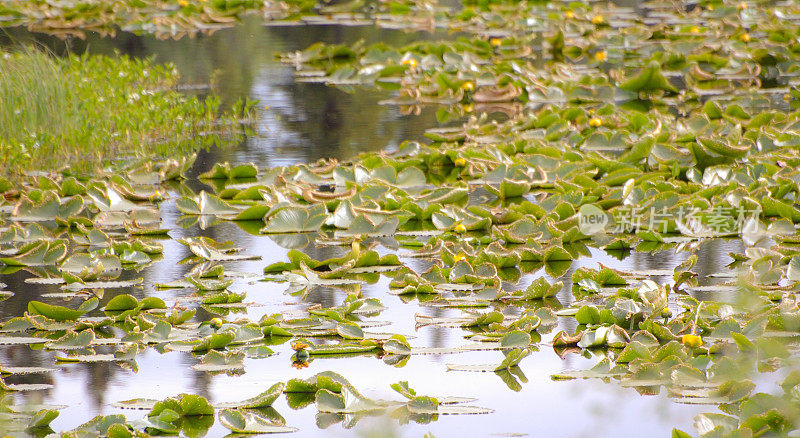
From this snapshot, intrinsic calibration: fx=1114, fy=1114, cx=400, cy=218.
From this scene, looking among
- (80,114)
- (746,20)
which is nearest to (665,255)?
(80,114)

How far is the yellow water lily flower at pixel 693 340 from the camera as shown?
3.15 metres

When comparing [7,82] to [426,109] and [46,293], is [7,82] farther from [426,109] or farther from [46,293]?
[426,109]

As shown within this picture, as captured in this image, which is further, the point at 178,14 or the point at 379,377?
the point at 178,14

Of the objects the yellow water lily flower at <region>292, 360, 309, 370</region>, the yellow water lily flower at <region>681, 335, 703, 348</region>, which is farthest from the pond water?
the yellow water lily flower at <region>681, 335, 703, 348</region>

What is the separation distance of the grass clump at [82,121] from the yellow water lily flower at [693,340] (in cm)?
368

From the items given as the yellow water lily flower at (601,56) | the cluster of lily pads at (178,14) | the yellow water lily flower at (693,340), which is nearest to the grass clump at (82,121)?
the yellow water lily flower at (601,56)

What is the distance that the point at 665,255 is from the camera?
4301mm

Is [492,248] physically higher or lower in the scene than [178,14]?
higher

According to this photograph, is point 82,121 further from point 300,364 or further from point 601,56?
point 601,56

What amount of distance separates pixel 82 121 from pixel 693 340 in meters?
4.25

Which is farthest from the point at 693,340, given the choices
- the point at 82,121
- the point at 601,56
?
the point at 601,56

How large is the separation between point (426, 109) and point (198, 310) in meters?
4.29

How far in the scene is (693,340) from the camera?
3.16 metres

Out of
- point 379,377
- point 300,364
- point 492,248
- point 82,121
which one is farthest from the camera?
point 82,121
